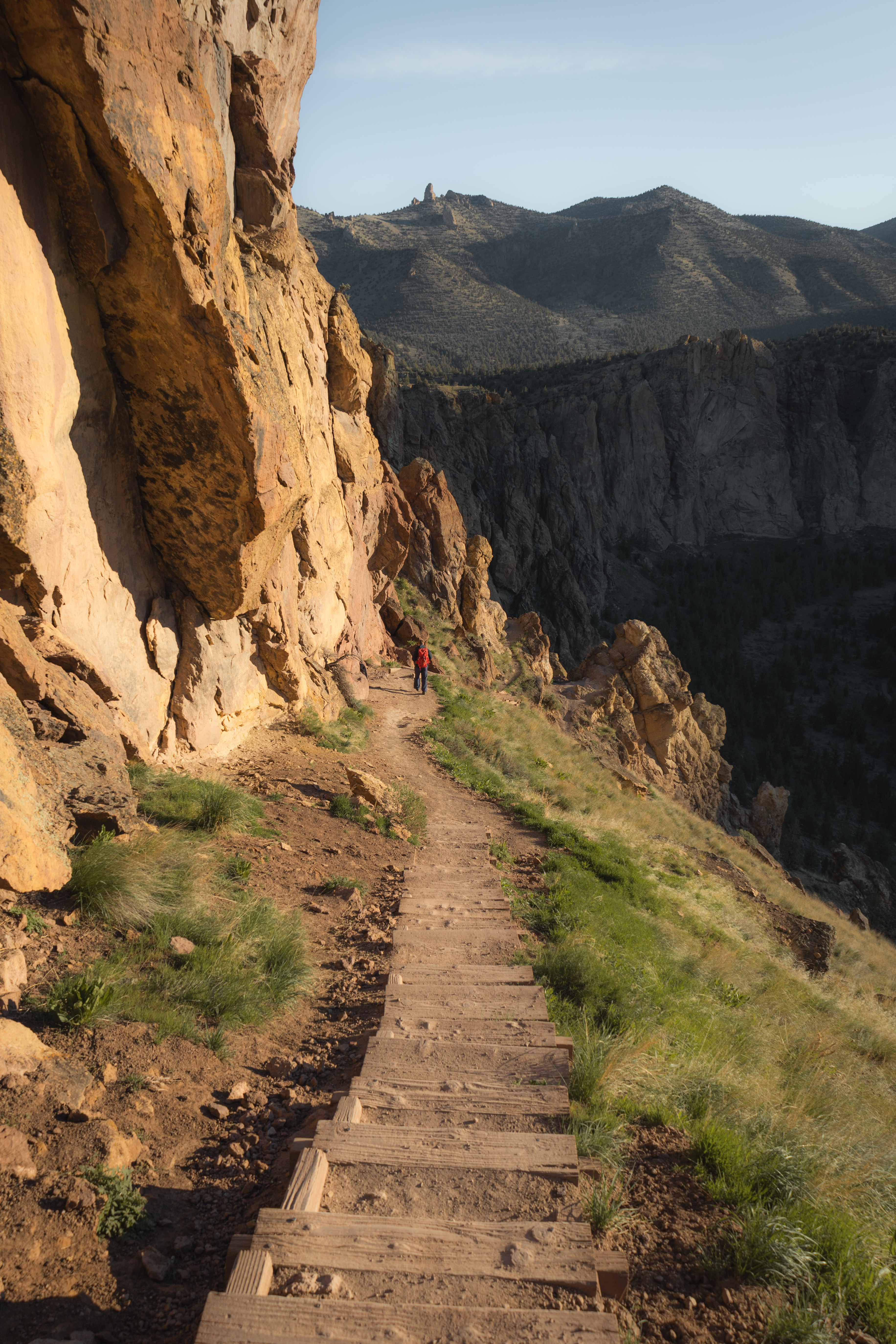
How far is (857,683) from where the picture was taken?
63656 mm

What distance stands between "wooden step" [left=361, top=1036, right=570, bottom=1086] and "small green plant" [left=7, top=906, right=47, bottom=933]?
6.53 feet

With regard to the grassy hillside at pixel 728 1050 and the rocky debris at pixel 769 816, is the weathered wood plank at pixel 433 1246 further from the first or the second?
the rocky debris at pixel 769 816

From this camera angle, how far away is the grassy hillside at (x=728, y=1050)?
Answer: 289cm

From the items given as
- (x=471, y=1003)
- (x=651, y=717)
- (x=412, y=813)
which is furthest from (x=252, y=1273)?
(x=651, y=717)

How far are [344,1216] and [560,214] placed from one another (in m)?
199

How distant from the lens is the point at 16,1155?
109 inches

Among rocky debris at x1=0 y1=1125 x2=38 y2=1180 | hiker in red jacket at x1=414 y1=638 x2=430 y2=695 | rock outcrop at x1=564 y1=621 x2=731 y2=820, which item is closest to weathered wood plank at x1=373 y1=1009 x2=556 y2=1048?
rocky debris at x1=0 y1=1125 x2=38 y2=1180

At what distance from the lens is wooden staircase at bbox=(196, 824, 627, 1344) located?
7.08 ft

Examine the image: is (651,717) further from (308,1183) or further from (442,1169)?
(308,1183)

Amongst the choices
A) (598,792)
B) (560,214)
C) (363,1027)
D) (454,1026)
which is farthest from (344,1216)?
(560,214)

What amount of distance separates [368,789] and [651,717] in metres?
19.2

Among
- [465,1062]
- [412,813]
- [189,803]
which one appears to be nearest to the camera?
[465,1062]

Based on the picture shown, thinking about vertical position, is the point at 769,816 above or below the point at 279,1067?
below

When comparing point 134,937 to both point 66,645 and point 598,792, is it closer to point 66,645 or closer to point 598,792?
point 66,645
